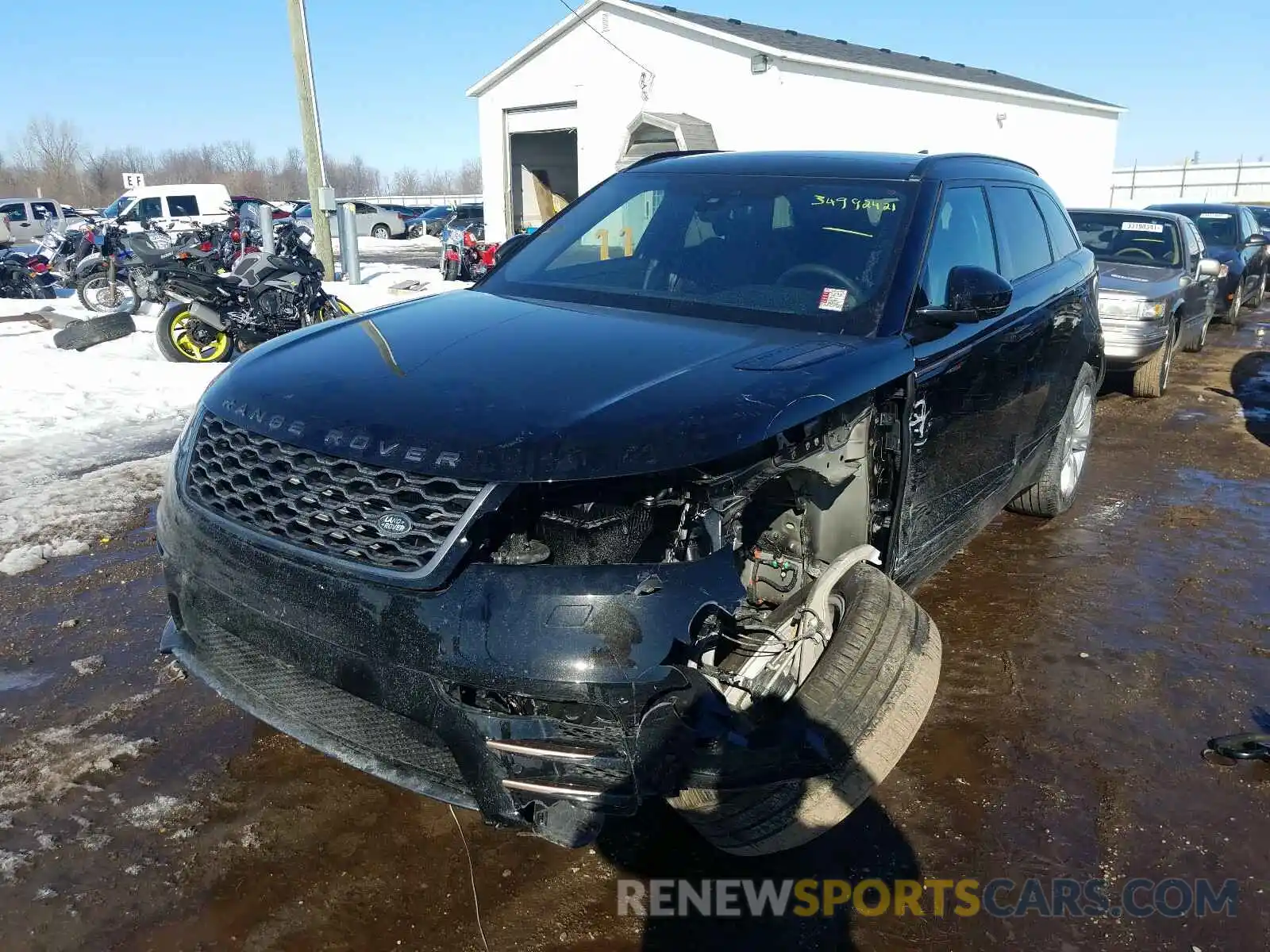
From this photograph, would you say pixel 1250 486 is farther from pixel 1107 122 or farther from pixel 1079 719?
pixel 1107 122

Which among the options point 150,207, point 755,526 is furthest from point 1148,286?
point 150,207

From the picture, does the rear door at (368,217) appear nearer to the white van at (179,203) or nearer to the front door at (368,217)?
the front door at (368,217)

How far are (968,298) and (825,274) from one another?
0.48 m

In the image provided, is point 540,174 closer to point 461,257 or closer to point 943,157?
point 461,257

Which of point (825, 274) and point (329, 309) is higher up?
point (825, 274)

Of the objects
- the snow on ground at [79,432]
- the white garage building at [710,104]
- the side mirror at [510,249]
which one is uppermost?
the white garage building at [710,104]

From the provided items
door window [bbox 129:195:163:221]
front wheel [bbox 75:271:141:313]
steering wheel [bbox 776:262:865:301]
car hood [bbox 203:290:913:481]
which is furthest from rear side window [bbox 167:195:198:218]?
steering wheel [bbox 776:262:865:301]

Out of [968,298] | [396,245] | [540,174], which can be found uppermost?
[540,174]

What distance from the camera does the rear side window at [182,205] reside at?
2338 centimetres

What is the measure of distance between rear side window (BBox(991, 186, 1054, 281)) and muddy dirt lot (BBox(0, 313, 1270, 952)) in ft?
5.15

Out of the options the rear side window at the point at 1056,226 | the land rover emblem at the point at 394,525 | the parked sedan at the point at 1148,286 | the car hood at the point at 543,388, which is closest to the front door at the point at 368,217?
the parked sedan at the point at 1148,286

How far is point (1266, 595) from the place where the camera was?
14.3 ft

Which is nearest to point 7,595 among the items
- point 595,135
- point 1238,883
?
point 1238,883

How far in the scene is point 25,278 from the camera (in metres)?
16.2
